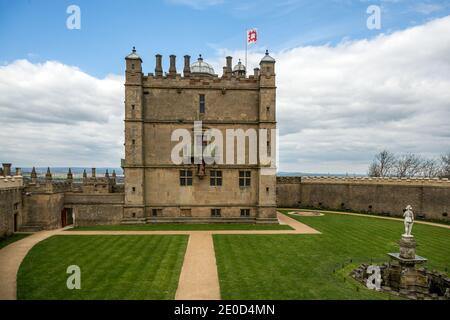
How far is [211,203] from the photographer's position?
31422 mm

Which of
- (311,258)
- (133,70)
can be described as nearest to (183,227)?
(311,258)

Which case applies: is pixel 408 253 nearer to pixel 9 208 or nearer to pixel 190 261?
pixel 190 261

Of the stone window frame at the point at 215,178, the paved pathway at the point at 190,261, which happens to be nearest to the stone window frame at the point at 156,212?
the paved pathway at the point at 190,261

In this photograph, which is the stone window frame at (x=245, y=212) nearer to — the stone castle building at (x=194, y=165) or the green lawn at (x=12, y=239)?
the stone castle building at (x=194, y=165)

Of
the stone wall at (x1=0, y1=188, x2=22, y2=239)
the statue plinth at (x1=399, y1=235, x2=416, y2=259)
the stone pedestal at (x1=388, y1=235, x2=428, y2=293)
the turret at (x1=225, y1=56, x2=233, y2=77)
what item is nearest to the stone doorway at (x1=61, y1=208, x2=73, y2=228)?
the stone wall at (x1=0, y1=188, x2=22, y2=239)

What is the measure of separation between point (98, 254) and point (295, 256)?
12.2m

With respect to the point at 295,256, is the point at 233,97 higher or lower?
higher

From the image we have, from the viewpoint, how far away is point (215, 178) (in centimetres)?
3156

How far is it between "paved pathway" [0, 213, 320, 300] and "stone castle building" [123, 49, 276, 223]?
4.61 m

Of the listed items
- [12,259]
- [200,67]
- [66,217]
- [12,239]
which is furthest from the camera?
[200,67]

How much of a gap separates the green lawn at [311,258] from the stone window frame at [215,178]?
7.78 metres

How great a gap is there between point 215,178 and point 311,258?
14.9m
